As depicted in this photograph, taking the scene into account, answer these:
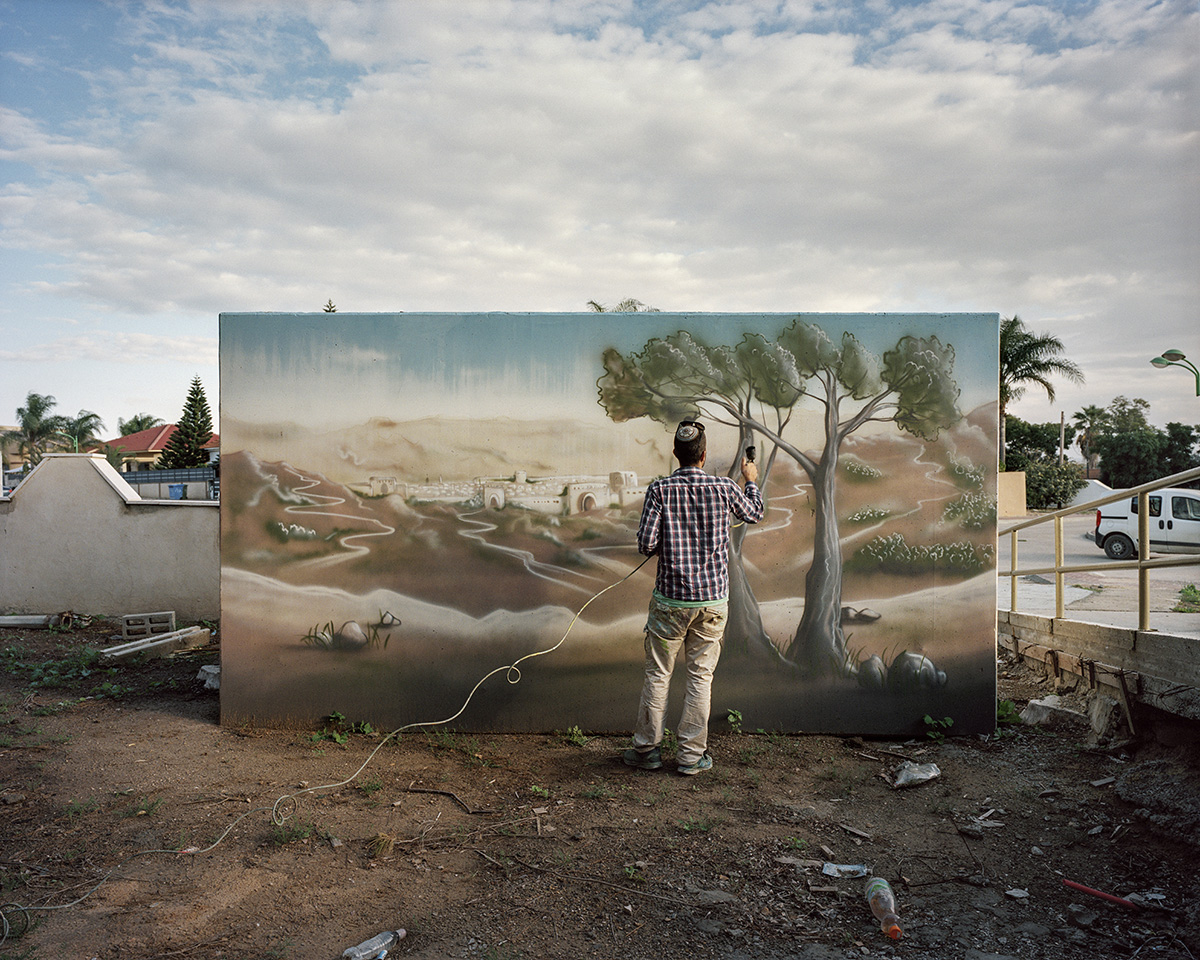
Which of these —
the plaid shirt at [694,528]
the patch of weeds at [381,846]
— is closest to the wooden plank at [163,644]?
the patch of weeds at [381,846]

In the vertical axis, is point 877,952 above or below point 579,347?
below

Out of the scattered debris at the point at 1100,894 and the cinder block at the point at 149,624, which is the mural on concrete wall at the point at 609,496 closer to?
the scattered debris at the point at 1100,894

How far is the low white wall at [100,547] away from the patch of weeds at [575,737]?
5.80 metres

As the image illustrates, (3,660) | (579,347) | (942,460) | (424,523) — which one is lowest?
(3,660)

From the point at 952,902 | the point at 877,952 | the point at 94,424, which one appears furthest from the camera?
the point at 94,424

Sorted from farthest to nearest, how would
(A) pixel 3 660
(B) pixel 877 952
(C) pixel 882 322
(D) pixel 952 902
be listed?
(A) pixel 3 660 → (C) pixel 882 322 → (D) pixel 952 902 → (B) pixel 877 952

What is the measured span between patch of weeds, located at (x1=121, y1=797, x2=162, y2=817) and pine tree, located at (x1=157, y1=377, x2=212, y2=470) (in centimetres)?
4895

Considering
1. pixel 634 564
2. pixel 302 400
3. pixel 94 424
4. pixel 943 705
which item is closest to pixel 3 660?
pixel 302 400

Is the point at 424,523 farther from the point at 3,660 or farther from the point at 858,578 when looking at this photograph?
the point at 3,660

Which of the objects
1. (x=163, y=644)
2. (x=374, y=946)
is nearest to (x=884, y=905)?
(x=374, y=946)

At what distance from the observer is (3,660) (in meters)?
7.41

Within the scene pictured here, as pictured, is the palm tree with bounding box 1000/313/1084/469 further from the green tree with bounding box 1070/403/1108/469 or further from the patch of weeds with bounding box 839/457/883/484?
the green tree with bounding box 1070/403/1108/469

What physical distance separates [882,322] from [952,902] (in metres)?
3.44

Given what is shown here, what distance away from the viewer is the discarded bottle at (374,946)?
272 centimetres
